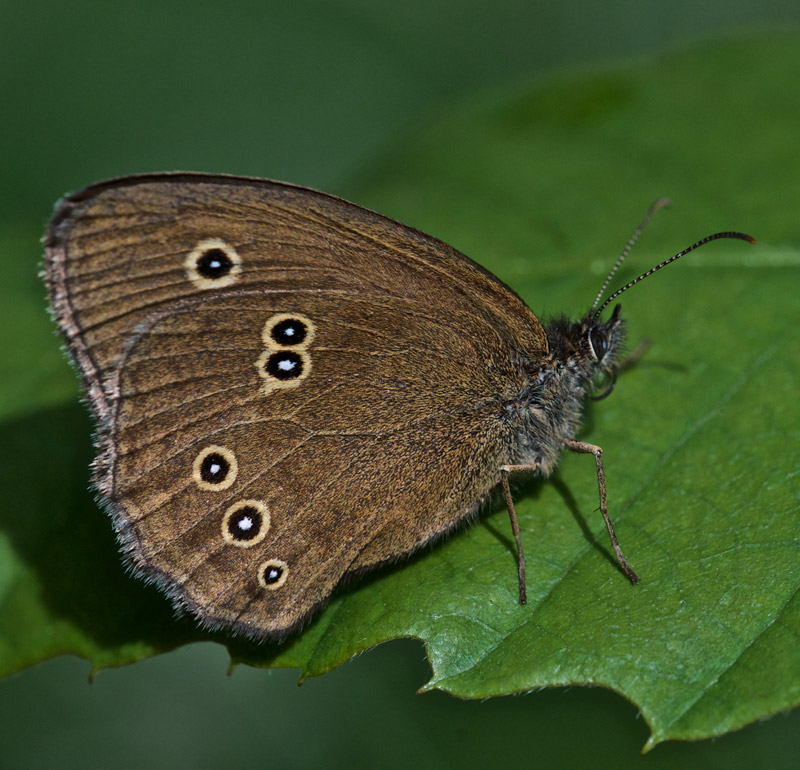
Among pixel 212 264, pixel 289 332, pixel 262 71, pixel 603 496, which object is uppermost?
pixel 262 71

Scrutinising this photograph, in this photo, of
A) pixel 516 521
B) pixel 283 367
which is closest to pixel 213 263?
pixel 283 367

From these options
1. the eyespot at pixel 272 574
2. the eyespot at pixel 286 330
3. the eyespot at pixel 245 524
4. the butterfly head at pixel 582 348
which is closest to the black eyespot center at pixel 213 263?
the eyespot at pixel 286 330

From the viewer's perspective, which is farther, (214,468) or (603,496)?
(603,496)

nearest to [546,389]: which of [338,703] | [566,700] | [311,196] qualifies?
[311,196]

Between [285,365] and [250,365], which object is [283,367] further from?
[250,365]

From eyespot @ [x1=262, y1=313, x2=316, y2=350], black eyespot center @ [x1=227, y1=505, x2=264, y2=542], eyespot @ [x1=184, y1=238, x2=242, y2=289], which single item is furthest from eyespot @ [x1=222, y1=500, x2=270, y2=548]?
eyespot @ [x1=184, y1=238, x2=242, y2=289]

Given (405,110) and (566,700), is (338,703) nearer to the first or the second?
(566,700)

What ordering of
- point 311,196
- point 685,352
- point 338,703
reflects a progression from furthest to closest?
point 338,703 → point 685,352 → point 311,196
